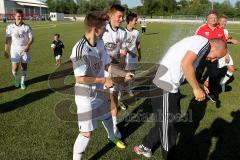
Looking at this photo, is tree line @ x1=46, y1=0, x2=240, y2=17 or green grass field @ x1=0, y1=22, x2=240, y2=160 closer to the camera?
green grass field @ x1=0, y1=22, x2=240, y2=160

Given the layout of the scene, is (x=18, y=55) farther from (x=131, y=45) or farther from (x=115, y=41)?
(x=115, y=41)

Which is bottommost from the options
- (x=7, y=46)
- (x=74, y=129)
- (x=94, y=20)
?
(x=74, y=129)

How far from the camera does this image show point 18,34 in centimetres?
892

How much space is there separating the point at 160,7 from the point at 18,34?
333 ft

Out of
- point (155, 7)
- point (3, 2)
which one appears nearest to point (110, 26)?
point (3, 2)

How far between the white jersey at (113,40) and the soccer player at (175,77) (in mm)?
1859

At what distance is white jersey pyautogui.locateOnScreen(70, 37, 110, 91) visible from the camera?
4004mm

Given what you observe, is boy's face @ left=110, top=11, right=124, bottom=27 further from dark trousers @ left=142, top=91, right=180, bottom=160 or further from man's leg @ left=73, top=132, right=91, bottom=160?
man's leg @ left=73, top=132, right=91, bottom=160

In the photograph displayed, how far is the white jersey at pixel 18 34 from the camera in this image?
29.3ft

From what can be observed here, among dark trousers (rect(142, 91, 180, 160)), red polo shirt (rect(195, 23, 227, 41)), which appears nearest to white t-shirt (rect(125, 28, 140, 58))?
red polo shirt (rect(195, 23, 227, 41))

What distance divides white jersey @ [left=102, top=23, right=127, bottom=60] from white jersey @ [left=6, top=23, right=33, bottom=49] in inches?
144

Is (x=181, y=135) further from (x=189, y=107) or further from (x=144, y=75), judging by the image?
(x=144, y=75)

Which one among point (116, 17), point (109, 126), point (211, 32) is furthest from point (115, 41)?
point (211, 32)

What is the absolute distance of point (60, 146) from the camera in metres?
5.46
